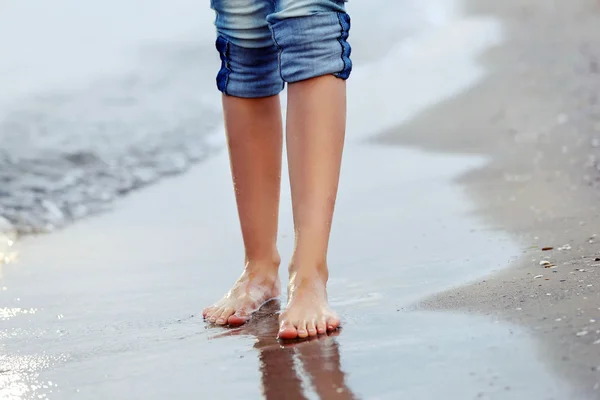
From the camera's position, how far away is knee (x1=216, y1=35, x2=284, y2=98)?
7.20 ft

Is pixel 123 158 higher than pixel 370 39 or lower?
higher

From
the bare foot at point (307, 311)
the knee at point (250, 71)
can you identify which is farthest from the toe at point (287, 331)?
the knee at point (250, 71)

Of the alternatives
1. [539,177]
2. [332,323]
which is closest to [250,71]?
[332,323]

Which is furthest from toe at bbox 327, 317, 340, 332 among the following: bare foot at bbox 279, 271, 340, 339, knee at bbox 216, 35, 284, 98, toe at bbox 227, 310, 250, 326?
knee at bbox 216, 35, 284, 98

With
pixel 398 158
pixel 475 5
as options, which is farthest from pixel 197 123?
pixel 475 5

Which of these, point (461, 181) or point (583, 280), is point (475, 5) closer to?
point (461, 181)

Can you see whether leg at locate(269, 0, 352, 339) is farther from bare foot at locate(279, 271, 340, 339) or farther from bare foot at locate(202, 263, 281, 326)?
bare foot at locate(202, 263, 281, 326)

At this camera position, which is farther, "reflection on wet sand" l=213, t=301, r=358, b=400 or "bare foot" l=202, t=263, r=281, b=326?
"bare foot" l=202, t=263, r=281, b=326

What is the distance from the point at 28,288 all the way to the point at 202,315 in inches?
27.1

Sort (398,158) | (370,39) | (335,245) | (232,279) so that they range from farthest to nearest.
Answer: (370,39), (398,158), (335,245), (232,279)

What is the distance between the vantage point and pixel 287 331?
5.96 ft

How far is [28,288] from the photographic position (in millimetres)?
2572

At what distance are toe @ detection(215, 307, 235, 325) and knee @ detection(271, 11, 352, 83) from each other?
516 mm

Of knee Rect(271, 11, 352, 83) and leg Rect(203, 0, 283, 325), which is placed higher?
knee Rect(271, 11, 352, 83)
